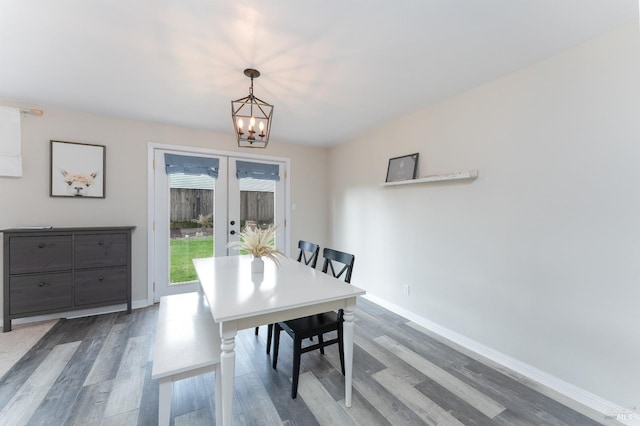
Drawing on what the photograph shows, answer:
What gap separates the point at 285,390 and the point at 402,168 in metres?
2.53

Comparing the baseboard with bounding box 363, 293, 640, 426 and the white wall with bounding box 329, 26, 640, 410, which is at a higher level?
the white wall with bounding box 329, 26, 640, 410

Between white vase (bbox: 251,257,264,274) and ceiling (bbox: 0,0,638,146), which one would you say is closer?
ceiling (bbox: 0,0,638,146)

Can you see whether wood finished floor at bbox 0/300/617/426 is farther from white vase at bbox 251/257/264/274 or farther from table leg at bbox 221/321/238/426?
white vase at bbox 251/257/264/274

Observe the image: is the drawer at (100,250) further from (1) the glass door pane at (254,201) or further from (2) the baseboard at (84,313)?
(1) the glass door pane at (254,201)

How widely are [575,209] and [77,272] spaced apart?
454cm

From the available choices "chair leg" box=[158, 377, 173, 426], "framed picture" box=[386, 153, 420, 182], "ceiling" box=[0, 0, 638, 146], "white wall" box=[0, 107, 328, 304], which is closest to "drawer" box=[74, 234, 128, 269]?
"white wall" box=[0, 107, 328, 304]

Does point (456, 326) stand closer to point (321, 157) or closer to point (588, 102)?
point (588, 102)

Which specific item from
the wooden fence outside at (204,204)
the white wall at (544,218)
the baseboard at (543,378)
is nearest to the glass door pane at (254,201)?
the wooden fence outside at (204,204)

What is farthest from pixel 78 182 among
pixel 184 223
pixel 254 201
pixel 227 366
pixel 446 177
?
pixel 446 177

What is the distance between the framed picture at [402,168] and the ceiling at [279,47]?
0.64 metres

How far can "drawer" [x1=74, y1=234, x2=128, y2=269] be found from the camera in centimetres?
281

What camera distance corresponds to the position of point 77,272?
281 centimetres

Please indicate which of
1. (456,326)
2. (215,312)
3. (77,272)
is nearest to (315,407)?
(215,312)

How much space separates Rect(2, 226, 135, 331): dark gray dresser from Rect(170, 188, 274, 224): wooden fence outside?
640 mm
